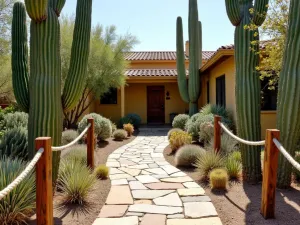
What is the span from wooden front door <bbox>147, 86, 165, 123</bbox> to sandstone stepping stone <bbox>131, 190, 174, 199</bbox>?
43.8 ft

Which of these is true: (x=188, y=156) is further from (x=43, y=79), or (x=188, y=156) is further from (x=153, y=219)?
(x=43, y=79)

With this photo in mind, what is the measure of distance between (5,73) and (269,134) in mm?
10746

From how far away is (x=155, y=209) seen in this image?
4.13 metres

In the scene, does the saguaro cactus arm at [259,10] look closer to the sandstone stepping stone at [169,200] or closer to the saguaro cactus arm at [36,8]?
the sandstone stepping stone at [169,200]

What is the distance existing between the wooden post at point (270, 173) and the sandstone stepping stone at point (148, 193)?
1.81 meters

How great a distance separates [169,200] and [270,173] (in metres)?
1.76

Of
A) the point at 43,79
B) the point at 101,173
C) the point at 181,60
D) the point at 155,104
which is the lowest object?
the point at 101,173

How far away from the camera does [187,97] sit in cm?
1362

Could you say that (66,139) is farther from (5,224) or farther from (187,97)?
(187,97)

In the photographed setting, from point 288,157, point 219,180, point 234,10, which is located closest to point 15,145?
point 219,180

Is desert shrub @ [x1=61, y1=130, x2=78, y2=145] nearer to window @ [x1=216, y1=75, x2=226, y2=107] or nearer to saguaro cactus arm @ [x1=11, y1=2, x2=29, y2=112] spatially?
saguaro cactus arm @ [x1=11, y1=2, x2=29, y2=112]

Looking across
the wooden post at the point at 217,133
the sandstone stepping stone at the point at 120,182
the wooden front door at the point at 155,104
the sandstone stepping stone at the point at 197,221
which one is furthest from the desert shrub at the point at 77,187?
the wooden front door at the point at 155,104

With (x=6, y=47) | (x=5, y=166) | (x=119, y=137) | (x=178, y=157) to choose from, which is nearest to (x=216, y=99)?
(x=119, y=137)

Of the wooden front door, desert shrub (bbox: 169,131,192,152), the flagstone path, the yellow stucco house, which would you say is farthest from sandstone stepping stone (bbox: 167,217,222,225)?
the wooden front door
